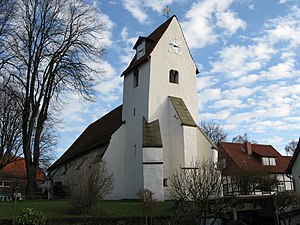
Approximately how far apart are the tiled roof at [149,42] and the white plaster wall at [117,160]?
18.1ft

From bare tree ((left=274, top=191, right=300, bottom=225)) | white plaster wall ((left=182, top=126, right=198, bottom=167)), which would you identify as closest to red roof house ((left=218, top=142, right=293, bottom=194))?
white plaster wall ((left=182, top=126, right=198, bottom=167))

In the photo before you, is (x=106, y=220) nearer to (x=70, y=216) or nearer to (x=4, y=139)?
(x=70, y=216)

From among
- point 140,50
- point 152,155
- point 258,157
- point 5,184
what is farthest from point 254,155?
point 5,184

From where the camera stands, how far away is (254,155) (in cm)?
4325

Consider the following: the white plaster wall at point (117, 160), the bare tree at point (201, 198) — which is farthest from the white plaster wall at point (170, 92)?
the bare tree at point (201, 198)

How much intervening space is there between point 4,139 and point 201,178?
2360 centimetres

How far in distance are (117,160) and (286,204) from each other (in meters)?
14.8

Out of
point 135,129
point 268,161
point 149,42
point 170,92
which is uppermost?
point 149,42

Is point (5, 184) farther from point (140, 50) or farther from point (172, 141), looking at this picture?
point (172, 141)

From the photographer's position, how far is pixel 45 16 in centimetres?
2666

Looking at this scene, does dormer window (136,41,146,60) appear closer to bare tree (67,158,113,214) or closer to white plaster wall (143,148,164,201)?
white plaster wall (143,148,164,201)

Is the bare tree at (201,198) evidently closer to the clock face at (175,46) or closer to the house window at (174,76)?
the house window at (174,76)

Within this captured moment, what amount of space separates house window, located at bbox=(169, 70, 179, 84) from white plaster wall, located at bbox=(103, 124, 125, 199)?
591 centimetres

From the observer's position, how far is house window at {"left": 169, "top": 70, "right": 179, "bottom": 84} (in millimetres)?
28311
